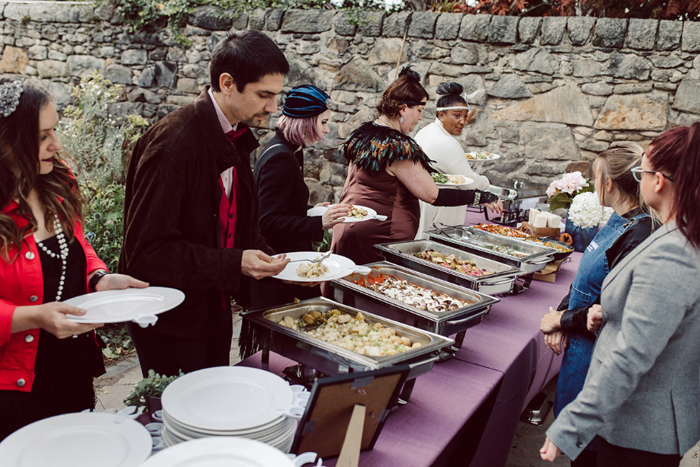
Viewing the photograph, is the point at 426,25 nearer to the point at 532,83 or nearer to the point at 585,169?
the point at 532,83

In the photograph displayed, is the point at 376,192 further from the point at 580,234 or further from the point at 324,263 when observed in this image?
the point at 580,234

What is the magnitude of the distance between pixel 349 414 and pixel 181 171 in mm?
812

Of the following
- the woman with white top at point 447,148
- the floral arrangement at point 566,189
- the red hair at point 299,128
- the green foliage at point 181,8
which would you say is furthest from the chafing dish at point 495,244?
the green foliage at point 181,8

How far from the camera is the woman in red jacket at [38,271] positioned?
4.00ft

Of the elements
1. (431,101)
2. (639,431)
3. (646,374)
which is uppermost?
(431,101)

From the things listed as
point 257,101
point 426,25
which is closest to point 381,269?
point 257,101

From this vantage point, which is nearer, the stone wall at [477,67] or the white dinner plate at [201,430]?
the white dinner plate at [201,430]

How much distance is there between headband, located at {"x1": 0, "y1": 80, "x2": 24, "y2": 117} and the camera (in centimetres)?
121

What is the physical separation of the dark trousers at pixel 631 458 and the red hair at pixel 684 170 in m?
0.56

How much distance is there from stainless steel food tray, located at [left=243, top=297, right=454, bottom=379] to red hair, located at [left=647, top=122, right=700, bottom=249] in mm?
711

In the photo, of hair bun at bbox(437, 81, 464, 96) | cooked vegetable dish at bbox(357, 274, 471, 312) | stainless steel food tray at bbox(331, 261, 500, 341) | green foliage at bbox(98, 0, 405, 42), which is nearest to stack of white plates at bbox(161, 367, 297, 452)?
stainless steel food tray at bbox(331, 261, 500, 341)

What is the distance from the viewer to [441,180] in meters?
3.22

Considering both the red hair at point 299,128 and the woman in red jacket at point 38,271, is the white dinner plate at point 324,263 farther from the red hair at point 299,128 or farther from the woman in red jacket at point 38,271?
the red hair at point 299,128

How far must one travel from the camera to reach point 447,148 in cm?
349
